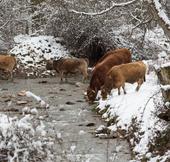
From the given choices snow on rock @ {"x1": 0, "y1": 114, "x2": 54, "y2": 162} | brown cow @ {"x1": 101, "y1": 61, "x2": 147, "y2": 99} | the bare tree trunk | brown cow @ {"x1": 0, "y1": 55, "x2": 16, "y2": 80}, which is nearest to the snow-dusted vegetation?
brown cow @ {"x1": 101, "y1": 61, "x2": 147, "y2": 99}

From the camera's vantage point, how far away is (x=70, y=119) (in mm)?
13680

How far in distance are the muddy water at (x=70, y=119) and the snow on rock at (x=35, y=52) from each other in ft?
4.72

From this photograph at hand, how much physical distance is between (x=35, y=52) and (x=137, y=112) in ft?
39.8

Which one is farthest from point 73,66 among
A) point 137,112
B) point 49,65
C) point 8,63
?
point 137,112

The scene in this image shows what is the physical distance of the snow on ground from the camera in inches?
412

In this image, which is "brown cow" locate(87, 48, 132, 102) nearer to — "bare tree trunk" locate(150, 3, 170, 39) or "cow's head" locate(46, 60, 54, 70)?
"cow's head" locate(46, 60, 54, 70)

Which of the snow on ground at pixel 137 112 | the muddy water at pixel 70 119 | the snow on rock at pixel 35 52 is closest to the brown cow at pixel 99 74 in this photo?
the muddy water at pixel 70 119

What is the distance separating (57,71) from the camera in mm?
21031

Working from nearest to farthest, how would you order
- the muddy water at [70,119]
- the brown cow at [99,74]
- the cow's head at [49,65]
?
the muddy water at [70,119]
the brown cow at [99,74]
the cow's head at [49,65]

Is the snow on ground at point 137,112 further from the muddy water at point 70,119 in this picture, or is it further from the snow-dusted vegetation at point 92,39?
the muddy water at point 70,119

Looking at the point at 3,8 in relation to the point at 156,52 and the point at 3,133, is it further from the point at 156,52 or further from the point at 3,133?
the point at 3,133

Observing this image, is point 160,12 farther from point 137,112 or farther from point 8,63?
point 8,63

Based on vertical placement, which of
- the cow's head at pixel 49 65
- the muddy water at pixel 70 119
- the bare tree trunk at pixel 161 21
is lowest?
the muddy water at pixel 70 119

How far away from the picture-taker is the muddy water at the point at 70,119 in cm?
948
